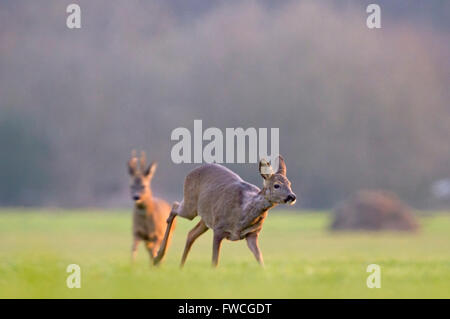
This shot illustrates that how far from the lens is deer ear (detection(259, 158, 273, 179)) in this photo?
10516 mm

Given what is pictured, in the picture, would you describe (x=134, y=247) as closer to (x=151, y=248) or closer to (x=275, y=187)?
(x=151, y=248)

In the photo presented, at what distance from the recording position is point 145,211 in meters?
15.9

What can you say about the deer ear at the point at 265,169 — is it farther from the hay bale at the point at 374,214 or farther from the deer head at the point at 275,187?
the hay bale at the point at 374,214

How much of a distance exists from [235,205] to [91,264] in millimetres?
1980

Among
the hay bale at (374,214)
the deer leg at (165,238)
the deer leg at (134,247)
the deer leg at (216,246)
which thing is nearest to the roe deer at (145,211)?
the deer leg at (134,247)

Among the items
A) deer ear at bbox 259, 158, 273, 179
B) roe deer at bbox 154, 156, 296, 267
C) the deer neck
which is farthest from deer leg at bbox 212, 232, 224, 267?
deer ear at bbox 259, 158, 273, 179

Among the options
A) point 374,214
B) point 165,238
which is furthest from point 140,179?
point 374,214

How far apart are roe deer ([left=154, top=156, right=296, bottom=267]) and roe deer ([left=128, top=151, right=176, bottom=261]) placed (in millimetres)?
3930

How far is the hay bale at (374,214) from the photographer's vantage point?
98.3 feet

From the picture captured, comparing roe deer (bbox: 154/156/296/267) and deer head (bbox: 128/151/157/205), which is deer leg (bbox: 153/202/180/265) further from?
deer head (bbox: 128/151/157/205)

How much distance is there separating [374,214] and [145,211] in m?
15.7

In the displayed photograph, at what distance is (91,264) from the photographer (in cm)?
1018

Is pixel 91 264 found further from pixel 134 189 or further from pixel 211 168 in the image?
pixel 134 189
